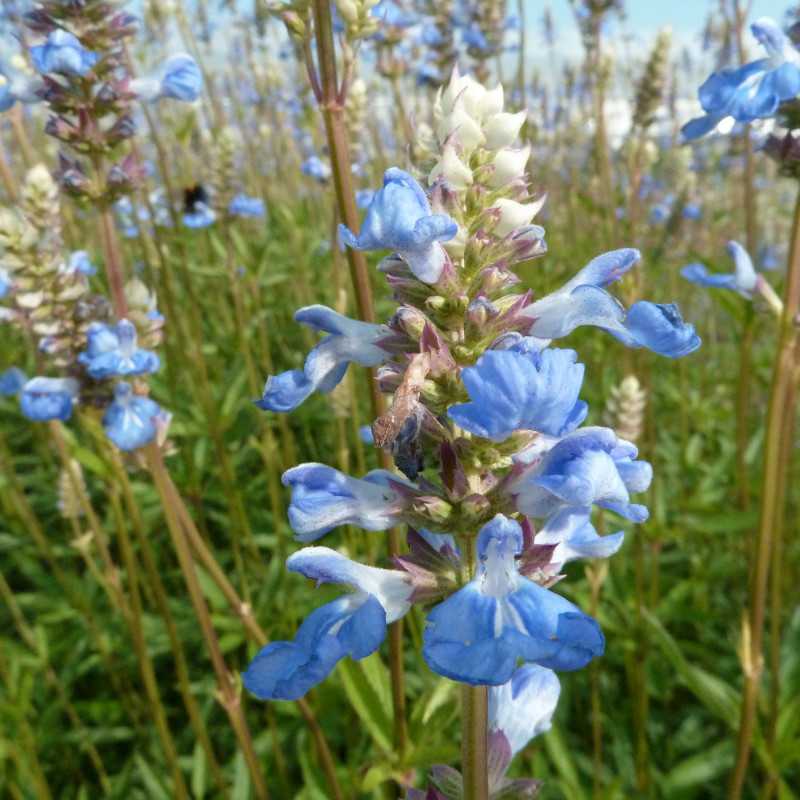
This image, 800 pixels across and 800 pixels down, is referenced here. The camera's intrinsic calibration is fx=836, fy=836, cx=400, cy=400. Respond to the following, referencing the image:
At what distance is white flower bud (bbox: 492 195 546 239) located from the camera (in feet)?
4.01

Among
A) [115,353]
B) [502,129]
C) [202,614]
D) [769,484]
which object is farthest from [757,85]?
[202,614]

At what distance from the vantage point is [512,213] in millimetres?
1224

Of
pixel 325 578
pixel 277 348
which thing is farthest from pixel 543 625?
pixel 277 348

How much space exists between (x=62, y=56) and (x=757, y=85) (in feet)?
6.60

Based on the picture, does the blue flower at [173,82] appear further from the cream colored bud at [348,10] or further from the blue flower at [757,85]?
the blue flower at [757,85]

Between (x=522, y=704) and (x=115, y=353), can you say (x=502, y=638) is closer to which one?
(x=522, y=704)

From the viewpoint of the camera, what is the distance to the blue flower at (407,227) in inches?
43.0

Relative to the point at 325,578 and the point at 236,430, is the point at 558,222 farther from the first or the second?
the point at 325,578

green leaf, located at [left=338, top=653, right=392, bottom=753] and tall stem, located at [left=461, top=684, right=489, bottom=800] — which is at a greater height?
tall stem, located at [left=461, top=684, right=489, bottom=800]

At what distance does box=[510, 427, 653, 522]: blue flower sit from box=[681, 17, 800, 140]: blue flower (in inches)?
56.0

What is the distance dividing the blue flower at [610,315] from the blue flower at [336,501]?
1.10 feet

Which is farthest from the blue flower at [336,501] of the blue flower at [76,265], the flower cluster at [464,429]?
the blue flower at [76,265]

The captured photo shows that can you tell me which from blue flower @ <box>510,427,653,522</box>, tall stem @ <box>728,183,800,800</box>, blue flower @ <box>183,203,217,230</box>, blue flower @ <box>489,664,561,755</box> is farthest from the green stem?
blue flower @ <box>183,203,217,230</box>

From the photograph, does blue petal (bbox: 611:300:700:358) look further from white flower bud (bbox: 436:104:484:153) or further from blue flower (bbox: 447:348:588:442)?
white flower bud (bbox: 436:104:484:153)
